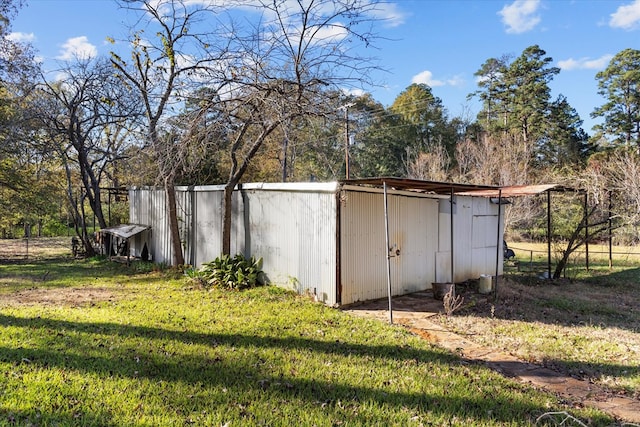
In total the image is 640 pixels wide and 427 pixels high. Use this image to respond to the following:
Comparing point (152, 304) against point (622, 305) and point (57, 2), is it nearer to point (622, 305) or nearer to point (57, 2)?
point (57, 2)

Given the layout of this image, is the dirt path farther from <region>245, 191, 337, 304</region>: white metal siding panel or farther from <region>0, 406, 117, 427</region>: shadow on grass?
<region>0, 406, 117, 427</region>: shadow on grass

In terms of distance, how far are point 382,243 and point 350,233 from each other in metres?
0.89

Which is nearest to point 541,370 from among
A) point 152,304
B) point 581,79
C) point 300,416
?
point 300,416

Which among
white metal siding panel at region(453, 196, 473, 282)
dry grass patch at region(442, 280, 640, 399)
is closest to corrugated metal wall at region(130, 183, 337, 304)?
dry grass patch at region(442, 280, 640, 399)

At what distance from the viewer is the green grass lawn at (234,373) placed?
3004mm

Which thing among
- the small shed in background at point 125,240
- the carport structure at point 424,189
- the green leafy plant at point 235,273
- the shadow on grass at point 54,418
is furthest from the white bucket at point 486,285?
the small shed in background at point 125,240

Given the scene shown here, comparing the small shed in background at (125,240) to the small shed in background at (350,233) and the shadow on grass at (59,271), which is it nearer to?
the shadow on grass at (59,271)

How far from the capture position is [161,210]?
1131 centimetres

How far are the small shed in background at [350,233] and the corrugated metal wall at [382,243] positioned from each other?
0.02 m

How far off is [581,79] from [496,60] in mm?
5747

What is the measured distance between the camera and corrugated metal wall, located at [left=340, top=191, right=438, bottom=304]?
665 centimetres

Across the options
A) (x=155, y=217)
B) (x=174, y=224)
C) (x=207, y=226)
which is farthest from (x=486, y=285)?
(x=155, y=217)

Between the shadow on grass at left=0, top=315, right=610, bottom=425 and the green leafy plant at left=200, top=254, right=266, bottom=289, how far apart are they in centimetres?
288

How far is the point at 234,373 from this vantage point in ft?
12.2
